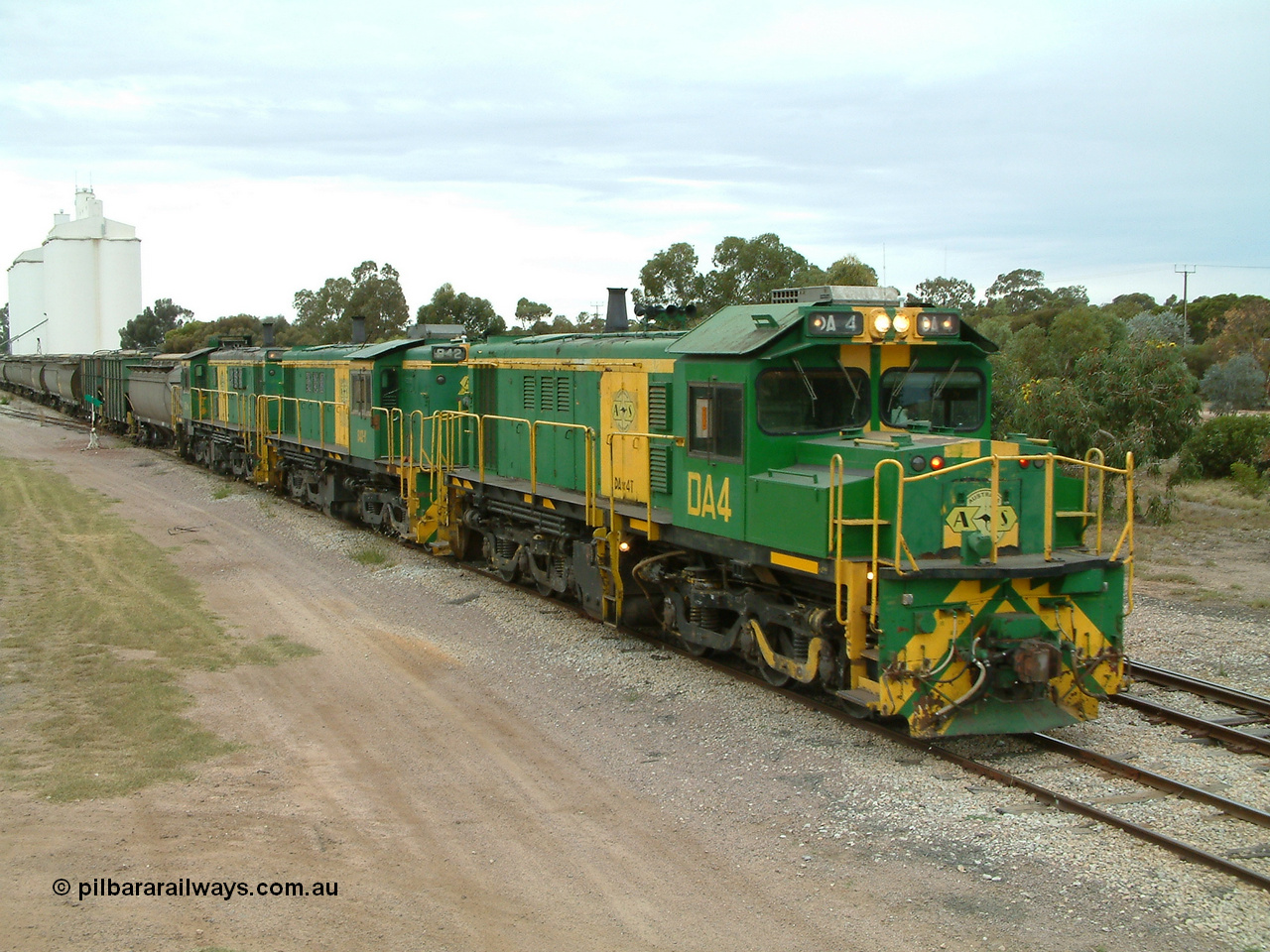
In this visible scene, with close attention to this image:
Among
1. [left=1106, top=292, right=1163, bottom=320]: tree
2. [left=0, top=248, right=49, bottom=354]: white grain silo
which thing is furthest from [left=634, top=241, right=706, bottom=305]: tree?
[left=0, top=248, right=49, bottom=354]: white grain silo

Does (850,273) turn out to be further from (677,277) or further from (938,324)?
(938,324)

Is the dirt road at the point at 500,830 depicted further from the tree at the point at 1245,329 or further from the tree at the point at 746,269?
the tree at the point at 1245,329

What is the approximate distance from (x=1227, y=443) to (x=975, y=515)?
2578 cm

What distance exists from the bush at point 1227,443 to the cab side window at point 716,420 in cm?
2357

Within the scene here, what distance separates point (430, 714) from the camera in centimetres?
981

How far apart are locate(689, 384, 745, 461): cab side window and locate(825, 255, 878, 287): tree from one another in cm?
2231

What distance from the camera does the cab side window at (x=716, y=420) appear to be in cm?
954

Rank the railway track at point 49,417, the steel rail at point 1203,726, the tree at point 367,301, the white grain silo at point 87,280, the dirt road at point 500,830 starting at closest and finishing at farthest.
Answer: the dirt road at point 500,830 < the steel rail at point 1203,726 < the railway track at point 49,417 < the tree at point 367,301 < the white grain silo at point 87,280

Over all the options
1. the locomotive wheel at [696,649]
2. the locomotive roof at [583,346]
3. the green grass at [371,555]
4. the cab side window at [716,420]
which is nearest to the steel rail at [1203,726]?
the cab side window at [716,420]

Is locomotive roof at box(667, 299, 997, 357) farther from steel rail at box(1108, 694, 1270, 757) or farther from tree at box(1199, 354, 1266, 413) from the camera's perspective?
tree at box(1199, 354, 1266, 413)

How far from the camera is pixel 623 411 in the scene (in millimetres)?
12281

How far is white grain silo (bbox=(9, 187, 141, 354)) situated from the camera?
94500 millimetres

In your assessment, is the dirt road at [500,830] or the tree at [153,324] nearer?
the dirt road at [500,830]

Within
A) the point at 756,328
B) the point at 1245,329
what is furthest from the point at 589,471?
the point at 1245,329
